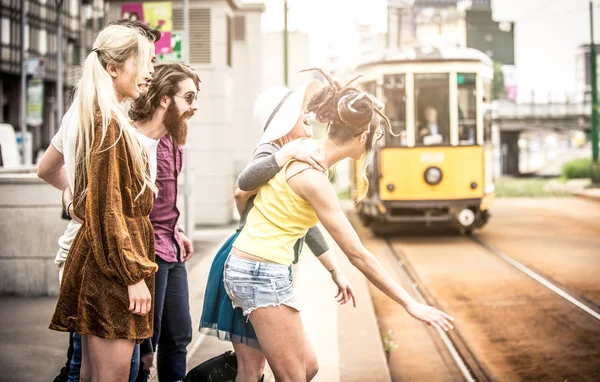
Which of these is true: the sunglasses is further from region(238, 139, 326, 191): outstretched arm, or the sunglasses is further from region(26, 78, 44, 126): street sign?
region(26, 78, 44, 126): street sign

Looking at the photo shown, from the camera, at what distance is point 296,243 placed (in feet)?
11.3

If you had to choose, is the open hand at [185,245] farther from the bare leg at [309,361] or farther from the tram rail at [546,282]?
the tram rail at [546,282]

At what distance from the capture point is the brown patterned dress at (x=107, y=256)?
270 centimetres

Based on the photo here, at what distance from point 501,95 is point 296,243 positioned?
90285 millimetres

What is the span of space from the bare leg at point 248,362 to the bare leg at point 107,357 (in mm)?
688

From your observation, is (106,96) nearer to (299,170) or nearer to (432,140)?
(299,170)

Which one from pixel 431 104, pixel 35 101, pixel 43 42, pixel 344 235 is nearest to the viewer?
pixel 344 235

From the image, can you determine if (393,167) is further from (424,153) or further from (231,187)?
(231,187)

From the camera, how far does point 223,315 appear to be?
3367mm

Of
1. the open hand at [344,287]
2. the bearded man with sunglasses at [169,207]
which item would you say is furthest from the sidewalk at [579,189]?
the open hand at [344,287]

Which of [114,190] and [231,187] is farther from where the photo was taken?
[231,187]

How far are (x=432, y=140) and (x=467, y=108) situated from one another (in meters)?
0.80

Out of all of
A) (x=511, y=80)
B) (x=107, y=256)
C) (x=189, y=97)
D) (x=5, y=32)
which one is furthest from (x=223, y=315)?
(x=511, y=80)

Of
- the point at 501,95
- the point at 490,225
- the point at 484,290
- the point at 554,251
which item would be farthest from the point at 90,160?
the point at 501,95
